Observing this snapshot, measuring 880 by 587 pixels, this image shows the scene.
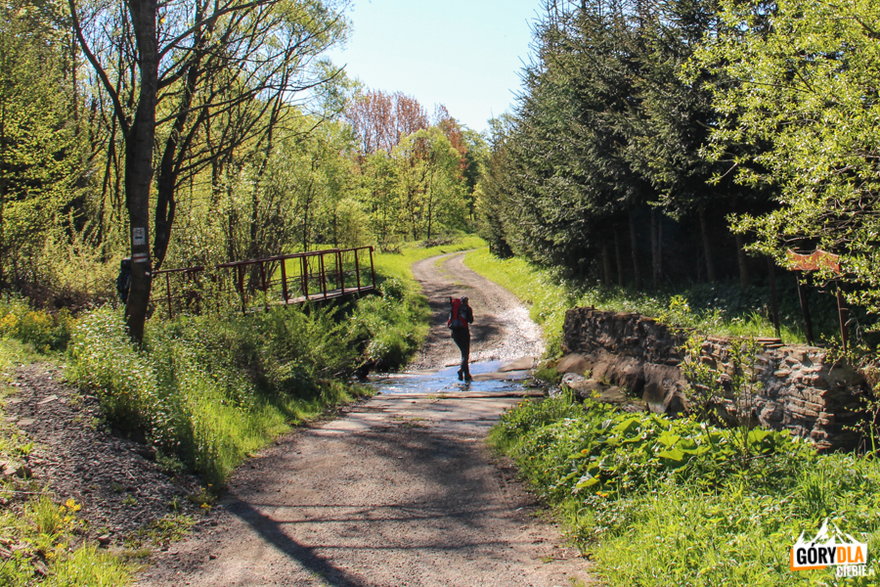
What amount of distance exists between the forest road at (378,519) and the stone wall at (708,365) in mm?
2342

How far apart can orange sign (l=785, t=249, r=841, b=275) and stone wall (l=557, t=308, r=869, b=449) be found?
0.95 m

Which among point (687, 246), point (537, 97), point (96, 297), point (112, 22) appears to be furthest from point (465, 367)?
point (112, 22)

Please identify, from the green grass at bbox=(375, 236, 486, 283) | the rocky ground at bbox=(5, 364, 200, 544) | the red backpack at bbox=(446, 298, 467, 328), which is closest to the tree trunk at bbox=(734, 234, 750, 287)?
the red backpack at bbox=(446, 298, 467, 328)

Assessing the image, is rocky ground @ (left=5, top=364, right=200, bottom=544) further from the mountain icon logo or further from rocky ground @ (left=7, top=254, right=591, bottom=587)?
the mountain icon logo

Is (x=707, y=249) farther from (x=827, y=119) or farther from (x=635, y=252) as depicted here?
(x=827, y=119)

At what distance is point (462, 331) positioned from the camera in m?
15.4

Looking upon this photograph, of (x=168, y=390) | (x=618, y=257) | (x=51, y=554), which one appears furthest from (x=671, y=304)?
(x=618, y=257)

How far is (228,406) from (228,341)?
2.14 metres

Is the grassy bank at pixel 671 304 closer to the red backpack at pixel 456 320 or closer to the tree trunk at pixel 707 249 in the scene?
the tree trunk at pixel 707 249

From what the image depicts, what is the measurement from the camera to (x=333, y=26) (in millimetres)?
18625

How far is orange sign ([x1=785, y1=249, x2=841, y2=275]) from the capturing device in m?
6.16

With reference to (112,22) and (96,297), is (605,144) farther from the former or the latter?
(112,22)

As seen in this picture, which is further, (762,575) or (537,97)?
(537,97)

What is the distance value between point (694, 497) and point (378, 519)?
2688 mm
